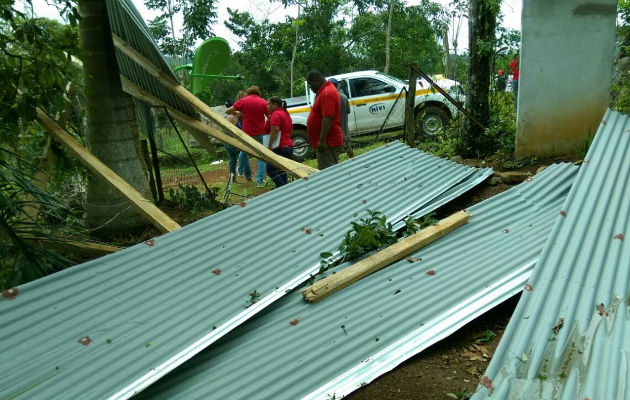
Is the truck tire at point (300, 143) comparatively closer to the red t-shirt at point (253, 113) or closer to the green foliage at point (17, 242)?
the red t-shirt at point (253, 113)

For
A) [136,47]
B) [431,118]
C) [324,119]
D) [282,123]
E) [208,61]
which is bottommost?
[431,118]

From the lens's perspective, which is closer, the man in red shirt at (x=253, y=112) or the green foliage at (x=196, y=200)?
the green foliage at (x=196, y=200)

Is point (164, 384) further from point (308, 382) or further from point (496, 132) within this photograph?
point (496, 132)

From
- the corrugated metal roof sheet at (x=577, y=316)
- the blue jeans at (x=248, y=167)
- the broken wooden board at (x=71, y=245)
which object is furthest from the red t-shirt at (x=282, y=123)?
the corrugated metal roof sheet at (x=577, y=316)

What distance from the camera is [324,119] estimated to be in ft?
22.6

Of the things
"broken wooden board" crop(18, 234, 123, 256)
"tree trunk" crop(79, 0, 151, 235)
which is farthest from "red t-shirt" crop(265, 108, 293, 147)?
"broken wooden board" crop(18, 234, 123, 256)

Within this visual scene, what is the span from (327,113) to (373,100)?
7.63 meters

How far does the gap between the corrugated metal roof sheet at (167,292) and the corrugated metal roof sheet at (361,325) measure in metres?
0.13

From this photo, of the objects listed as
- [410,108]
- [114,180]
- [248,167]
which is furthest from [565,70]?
[248,167]

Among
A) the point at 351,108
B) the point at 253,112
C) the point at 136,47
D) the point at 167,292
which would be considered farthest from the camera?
the point at 351,108

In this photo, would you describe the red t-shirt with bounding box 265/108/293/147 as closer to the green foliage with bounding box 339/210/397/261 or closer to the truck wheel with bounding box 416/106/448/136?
the green foliage with bounding box 339/210/397/261

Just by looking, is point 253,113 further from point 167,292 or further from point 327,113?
point 167,292

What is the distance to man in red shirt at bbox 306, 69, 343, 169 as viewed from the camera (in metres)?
6.84

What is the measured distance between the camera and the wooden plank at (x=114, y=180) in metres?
4.53
